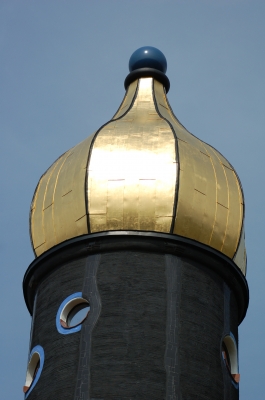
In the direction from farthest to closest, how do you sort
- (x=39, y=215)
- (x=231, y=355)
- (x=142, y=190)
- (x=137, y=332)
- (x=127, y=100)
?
(x=127, y=100) → (x=39, y=215) → (x=142, y=190) → (x=231, y=355) → (x=137, y=332)

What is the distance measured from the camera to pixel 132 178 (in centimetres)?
1736

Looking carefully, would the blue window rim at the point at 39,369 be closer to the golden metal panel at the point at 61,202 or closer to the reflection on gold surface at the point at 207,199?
the golden metal panel at the point at 61,202

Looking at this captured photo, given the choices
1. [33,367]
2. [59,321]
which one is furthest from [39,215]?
[33,367]

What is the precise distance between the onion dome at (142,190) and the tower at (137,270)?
2 cm

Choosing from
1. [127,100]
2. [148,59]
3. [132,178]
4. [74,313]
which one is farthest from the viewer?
[148,59]

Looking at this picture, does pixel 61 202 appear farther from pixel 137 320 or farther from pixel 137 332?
pixel 137 332

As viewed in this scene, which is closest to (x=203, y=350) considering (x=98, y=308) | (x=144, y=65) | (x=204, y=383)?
(x=204, y=383)

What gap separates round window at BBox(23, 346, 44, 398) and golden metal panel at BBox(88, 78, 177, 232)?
7.37 feet

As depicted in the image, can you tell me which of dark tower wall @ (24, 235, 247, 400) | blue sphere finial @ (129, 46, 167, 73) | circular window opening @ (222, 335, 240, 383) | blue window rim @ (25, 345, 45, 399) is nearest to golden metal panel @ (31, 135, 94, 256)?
dark tower wall @ (24, 235, 247, 400)

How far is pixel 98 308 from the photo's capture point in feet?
53.2

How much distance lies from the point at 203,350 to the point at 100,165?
3802 mm

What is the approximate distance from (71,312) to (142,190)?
2.39 m

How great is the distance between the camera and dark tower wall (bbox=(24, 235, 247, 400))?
15461 mm

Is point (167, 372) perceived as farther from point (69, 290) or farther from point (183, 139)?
point (183, 139)
